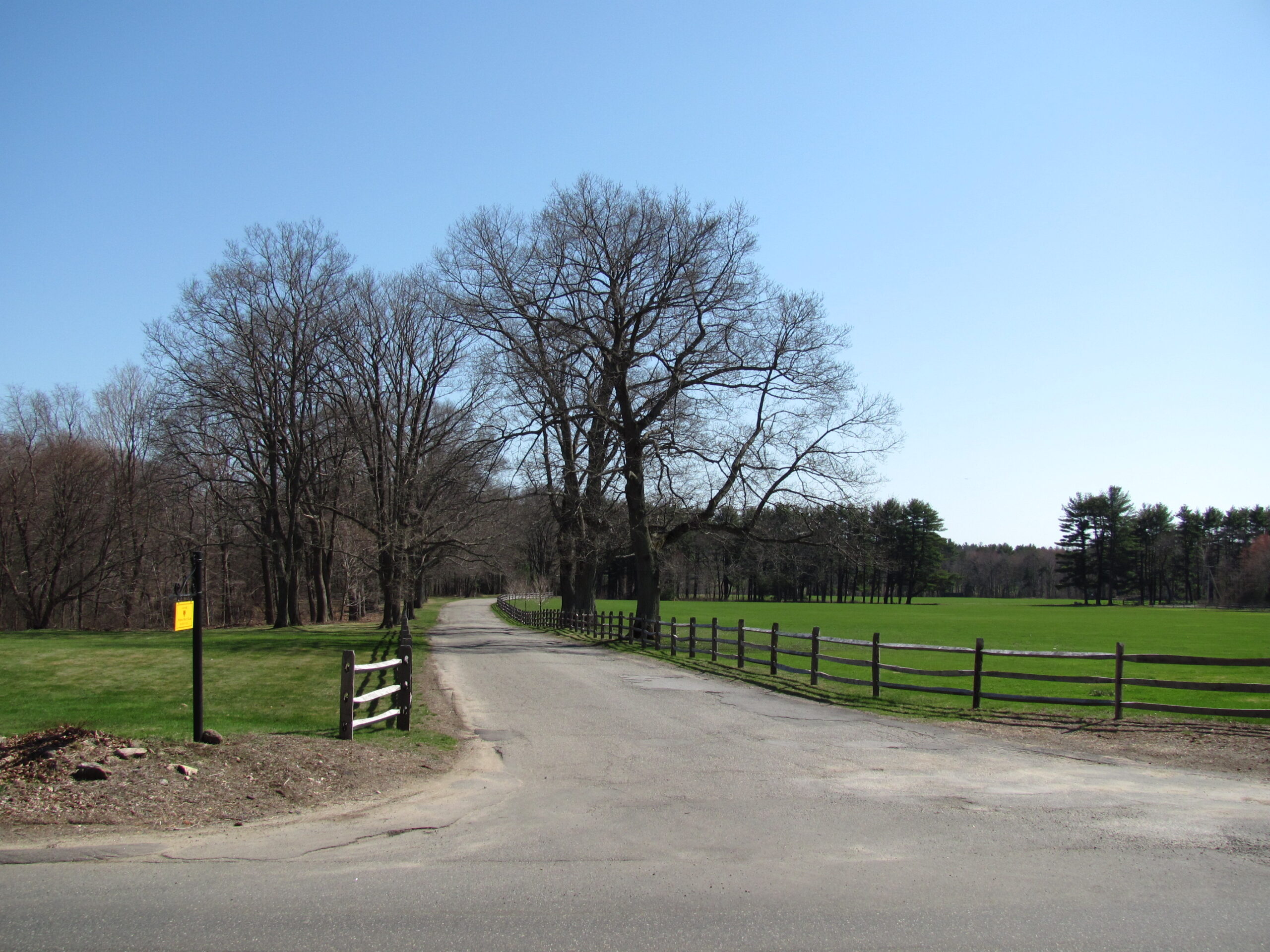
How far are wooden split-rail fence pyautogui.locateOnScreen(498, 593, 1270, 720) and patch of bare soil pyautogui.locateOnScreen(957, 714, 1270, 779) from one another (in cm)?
29

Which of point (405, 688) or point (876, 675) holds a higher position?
point (405, 688)

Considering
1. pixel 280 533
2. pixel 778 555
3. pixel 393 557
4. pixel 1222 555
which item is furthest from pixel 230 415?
pixel 1222 555

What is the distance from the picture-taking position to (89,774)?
7.46 metres

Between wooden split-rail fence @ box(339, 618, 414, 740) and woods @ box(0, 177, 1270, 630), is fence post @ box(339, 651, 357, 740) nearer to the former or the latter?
wooden split-rail fence @ box(339, 618, 414, 740)

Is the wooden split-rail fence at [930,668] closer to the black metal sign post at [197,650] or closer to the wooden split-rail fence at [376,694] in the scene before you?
the wooden split-rail fence at [376,694]

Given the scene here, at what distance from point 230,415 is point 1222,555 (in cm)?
14107

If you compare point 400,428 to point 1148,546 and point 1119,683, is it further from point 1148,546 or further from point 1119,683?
point 1148,546

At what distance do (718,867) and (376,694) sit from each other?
6.02 m

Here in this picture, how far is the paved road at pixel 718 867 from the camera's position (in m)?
4.86

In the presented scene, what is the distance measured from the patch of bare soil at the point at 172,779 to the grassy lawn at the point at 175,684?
938 millimetres

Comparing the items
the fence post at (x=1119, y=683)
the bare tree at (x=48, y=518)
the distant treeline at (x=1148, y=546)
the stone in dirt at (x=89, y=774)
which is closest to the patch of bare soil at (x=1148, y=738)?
the fence post at (x=1119, y=683)

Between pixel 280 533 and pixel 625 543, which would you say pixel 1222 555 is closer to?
pixel 625 543

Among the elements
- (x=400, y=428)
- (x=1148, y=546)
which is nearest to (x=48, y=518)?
(x=400, y=428)

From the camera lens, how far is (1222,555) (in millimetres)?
129000
